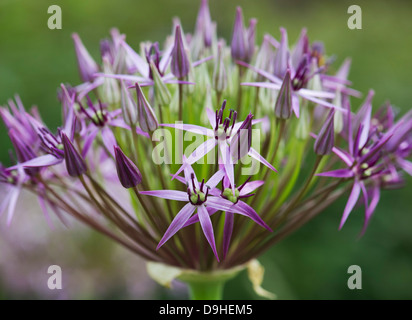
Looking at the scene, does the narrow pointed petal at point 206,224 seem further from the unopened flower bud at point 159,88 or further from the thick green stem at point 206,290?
the thick green stem at point 206,290

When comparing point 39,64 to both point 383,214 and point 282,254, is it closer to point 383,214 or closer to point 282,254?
point 282,254

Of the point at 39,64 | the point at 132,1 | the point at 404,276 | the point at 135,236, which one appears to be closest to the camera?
the point at 135,236

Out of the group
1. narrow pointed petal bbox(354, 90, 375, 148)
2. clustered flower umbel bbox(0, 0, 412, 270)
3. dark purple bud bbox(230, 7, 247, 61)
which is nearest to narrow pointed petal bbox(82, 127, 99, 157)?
clustered flower umbel bbox(0, 0, 412, 270)

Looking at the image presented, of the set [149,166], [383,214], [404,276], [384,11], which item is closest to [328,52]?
[384,11]

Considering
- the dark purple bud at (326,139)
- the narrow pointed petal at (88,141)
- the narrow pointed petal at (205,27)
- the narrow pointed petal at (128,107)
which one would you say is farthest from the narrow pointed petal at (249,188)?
the narrow pointed petal at (205,27)

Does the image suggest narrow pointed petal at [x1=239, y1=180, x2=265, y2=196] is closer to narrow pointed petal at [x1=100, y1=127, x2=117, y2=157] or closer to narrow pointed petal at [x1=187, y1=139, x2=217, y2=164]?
narrow pointed petal at [x1=187, y1=139, x2=217, y2=164]

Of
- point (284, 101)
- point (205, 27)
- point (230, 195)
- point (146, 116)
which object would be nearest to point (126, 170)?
point (146, 116)

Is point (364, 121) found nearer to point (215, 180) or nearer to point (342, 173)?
point (342, 173)
